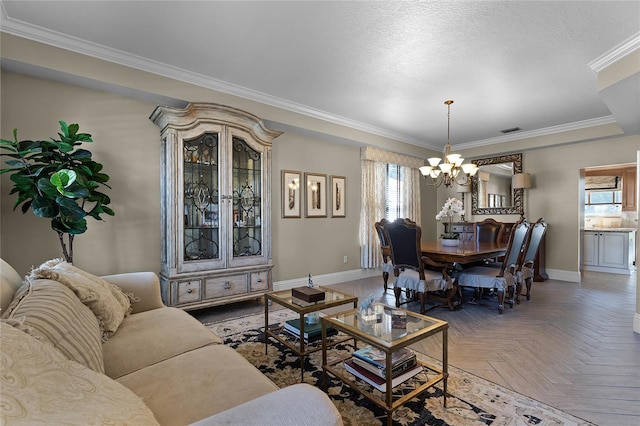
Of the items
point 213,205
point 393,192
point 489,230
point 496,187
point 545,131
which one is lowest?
point 489,230

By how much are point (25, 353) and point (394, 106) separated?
14.1 feet

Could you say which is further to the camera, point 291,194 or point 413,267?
point 291,194

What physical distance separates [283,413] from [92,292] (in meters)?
1.37

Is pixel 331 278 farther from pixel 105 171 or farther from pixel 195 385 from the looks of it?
pixel 195 385

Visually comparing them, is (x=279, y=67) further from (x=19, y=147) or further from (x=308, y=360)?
(x=308, y=360)

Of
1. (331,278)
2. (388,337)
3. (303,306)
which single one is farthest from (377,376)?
(331,278)

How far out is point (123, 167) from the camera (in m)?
3.08

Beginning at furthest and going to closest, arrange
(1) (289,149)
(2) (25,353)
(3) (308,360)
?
(1) (289,149) → (3) (308,360) → (2) (25,353)

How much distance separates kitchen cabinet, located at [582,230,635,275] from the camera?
18.7 feet

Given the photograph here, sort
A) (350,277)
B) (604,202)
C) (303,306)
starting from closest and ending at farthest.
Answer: (303,306)
(350,277)
(604,202)

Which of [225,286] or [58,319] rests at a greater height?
[58,319]

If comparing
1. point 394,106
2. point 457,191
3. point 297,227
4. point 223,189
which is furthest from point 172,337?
point 457,191

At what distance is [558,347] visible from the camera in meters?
2.49

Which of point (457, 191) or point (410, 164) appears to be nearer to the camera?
point (410, 164)
